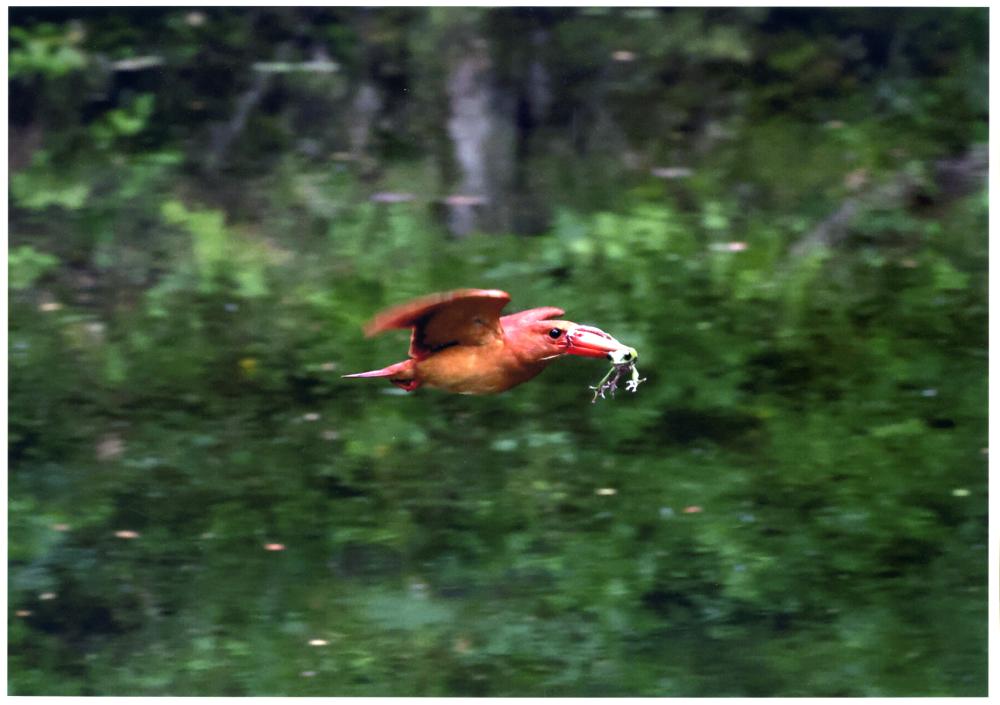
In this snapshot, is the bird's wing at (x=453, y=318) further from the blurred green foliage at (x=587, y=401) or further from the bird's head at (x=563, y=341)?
the blurred green foliage at (x=587, y=401)

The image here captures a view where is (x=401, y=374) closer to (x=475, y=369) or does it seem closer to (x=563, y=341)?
(x=475, y=369)

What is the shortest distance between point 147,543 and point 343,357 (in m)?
0.79

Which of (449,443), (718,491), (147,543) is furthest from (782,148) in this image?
(147,543)

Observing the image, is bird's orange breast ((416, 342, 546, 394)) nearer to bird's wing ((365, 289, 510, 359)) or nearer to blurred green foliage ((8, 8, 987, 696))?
bird's wing ((365, 289, 510, 359))

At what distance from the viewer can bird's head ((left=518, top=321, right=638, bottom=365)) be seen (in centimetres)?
325

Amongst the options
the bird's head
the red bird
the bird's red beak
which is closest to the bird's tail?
the red bird

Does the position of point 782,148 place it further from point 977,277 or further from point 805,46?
point 977,277

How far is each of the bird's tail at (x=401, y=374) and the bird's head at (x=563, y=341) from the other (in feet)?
1.05

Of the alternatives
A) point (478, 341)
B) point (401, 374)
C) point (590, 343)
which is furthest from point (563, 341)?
point (401, 374)

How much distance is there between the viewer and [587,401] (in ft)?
11.3

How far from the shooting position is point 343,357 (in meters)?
3.49

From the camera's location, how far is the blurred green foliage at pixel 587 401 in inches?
137

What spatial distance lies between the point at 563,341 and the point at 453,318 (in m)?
0.31

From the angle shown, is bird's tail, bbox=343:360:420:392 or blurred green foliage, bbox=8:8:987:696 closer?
bird's tail, bbox=343:360:420:392
